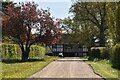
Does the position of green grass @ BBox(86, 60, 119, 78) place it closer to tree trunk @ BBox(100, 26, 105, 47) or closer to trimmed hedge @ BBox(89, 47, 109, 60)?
trimmed hedge @ BBox(89, 47, 109, 60)

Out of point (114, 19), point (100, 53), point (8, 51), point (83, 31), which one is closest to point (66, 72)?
point (114, 19)

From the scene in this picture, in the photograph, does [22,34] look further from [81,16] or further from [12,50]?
[81,16]

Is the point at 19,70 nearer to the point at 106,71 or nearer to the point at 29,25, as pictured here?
the point at 106,71

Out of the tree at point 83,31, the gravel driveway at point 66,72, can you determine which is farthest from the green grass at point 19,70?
the tree at point 83,31

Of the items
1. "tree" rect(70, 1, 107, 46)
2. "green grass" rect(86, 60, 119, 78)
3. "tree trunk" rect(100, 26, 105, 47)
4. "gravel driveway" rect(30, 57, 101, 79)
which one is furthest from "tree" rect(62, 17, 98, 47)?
"gravel driveway" rect(30, 57, 101, 79)

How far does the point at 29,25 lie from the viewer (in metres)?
41.2

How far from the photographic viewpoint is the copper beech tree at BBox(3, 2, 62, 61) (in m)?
40.1

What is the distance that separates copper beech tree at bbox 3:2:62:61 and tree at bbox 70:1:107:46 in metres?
16.4

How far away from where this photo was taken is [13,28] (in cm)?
3997

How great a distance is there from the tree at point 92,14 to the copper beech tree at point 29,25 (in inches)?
646

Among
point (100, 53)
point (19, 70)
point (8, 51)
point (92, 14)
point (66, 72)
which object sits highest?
point (92, 14)

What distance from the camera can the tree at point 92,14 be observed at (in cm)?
5725

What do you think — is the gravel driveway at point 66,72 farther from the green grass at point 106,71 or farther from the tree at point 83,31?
the tree at point 83,31

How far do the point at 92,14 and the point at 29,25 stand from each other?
1976cm
